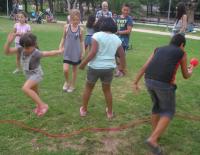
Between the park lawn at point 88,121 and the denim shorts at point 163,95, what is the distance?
20.8 inches

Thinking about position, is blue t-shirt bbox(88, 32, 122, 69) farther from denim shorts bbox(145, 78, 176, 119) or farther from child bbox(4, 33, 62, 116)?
denim shorts bbox(145, 78, 176, 119)

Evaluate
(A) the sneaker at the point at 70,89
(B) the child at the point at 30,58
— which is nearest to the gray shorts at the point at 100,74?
(B) the child at the point at 30,58

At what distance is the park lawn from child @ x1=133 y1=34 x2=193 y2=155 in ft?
1.34

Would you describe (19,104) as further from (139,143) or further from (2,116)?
(139,143)

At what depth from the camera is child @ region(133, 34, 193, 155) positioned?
168 inches

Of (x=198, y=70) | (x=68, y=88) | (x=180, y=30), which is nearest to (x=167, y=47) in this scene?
(x=68, y=88)

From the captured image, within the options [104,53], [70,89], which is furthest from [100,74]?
[70,89]

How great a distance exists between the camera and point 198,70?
9.79 m

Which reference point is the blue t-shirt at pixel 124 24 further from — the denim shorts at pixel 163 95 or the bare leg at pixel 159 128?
the bare leg at pixel 159 128

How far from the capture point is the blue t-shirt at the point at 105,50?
5102 mm

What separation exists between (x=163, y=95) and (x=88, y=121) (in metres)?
1.50

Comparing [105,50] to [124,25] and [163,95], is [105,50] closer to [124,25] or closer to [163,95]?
[163,95]

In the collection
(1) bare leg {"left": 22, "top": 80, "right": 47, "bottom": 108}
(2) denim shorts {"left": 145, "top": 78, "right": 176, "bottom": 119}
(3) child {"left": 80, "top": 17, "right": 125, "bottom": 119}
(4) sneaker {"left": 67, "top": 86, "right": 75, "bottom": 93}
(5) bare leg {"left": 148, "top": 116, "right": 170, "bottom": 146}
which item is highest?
(3) child {"left": 80, "top": 17, "right": 125, "bottom": 119}

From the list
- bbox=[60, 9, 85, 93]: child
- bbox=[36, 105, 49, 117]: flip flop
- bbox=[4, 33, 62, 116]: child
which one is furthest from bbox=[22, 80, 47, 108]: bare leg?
bbox=[60, 9, 85, 93]: child
